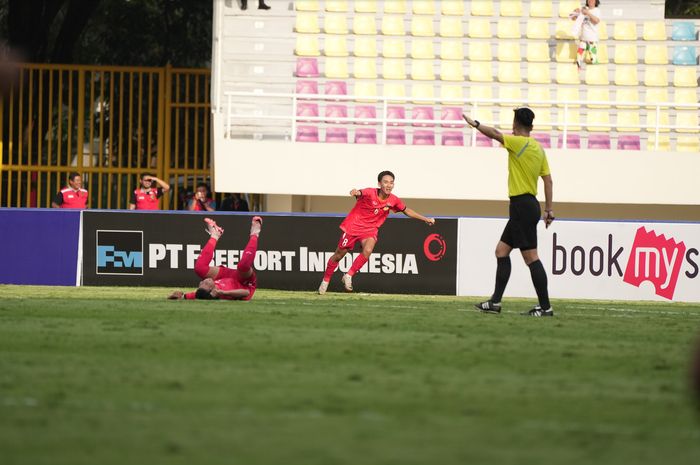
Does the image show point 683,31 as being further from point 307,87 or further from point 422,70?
point 307,87

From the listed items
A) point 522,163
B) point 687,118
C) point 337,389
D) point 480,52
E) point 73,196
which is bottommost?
point 337,389

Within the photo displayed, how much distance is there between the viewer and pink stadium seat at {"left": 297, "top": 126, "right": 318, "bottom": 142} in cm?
2336

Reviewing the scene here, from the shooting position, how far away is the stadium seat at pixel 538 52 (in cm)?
2498

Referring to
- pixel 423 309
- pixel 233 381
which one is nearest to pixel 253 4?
pixel 423 309

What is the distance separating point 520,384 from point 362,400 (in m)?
1.22

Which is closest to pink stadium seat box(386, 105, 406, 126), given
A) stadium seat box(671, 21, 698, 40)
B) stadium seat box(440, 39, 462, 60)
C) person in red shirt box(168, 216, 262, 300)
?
stadium seat box(440, 39, 462, 60)

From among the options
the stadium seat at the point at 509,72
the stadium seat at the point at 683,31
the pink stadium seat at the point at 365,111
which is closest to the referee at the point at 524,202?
the pink stadium seat at the point at 365,111

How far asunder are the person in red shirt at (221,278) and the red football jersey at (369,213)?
3.31 m

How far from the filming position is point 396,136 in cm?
2339

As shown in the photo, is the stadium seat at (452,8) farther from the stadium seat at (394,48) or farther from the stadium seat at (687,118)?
the stadium seat at (687,118)

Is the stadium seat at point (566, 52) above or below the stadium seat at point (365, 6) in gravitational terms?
below

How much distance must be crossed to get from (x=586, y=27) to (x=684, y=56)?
7.47 feet

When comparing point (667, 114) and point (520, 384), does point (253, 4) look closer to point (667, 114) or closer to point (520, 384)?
point (667, 114)

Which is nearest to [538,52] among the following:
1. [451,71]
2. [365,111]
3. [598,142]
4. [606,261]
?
[451,71]
